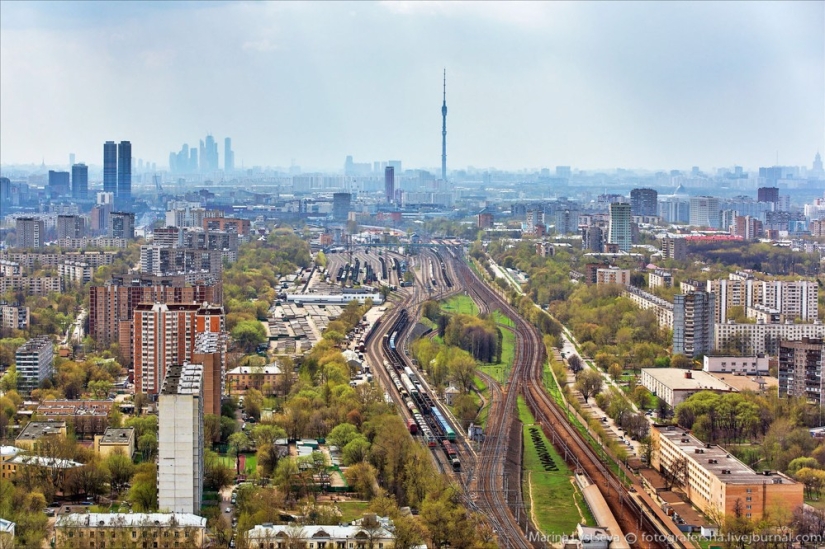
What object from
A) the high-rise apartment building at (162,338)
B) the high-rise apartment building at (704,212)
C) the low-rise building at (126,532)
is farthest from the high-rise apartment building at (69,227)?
the low-rise building at (126,532)

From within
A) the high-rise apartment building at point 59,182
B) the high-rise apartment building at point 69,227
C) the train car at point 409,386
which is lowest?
the train car at point 409,386

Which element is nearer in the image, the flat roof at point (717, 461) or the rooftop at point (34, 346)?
the flat roof at point (717, 461)

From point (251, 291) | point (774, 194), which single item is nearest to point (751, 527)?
point (251, 291)

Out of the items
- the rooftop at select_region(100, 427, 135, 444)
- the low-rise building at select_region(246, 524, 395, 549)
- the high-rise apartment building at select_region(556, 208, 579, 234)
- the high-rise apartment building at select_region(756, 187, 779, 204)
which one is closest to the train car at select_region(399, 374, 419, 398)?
the rooftop at select_region(100, 427, 135, 444)

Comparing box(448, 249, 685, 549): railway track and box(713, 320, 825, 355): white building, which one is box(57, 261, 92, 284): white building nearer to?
box(448, 249, 685, 549): railway track

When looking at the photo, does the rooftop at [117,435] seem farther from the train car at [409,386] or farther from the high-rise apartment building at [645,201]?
the high-rise apartment building at [645,201]

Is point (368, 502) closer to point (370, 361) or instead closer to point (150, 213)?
point (370, 361)
